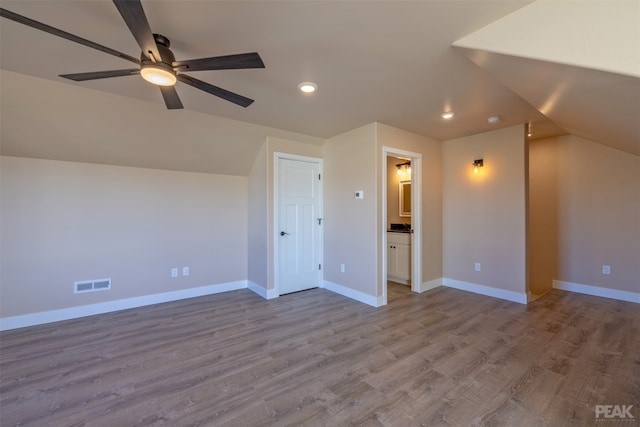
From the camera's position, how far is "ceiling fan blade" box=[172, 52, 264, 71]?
1.60m

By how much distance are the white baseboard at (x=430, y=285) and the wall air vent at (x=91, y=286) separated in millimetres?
4481

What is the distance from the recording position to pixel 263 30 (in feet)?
5.89

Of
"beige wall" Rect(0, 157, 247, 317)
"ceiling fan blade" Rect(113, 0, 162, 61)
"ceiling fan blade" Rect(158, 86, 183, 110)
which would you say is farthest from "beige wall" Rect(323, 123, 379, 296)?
"ceiling fan blade" Rect(113, 0, 162, 61)

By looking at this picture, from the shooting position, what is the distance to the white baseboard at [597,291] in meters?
3.73

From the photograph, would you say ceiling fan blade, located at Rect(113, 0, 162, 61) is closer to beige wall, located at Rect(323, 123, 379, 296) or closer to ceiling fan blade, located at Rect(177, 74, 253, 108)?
ceiling fan blade, located at Rect(177, 74, 253, 108)

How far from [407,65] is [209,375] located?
3.03m

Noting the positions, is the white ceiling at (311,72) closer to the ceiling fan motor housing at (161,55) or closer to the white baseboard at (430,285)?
the ceiling fan motor housing at (161,55)

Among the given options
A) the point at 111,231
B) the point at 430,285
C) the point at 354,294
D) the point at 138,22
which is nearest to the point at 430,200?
the point at 430,285

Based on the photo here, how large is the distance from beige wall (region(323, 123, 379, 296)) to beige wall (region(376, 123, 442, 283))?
30.1 inches

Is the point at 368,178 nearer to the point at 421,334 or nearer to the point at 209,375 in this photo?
the point at 421,334

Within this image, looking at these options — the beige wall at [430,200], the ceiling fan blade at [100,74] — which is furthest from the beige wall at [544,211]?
the ceiling fan blade at [100,74]

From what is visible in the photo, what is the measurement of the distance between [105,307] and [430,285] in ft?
15.6

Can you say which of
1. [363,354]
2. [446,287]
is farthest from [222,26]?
[446,287]

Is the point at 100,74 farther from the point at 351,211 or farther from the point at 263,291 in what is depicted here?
the point at 263,291
